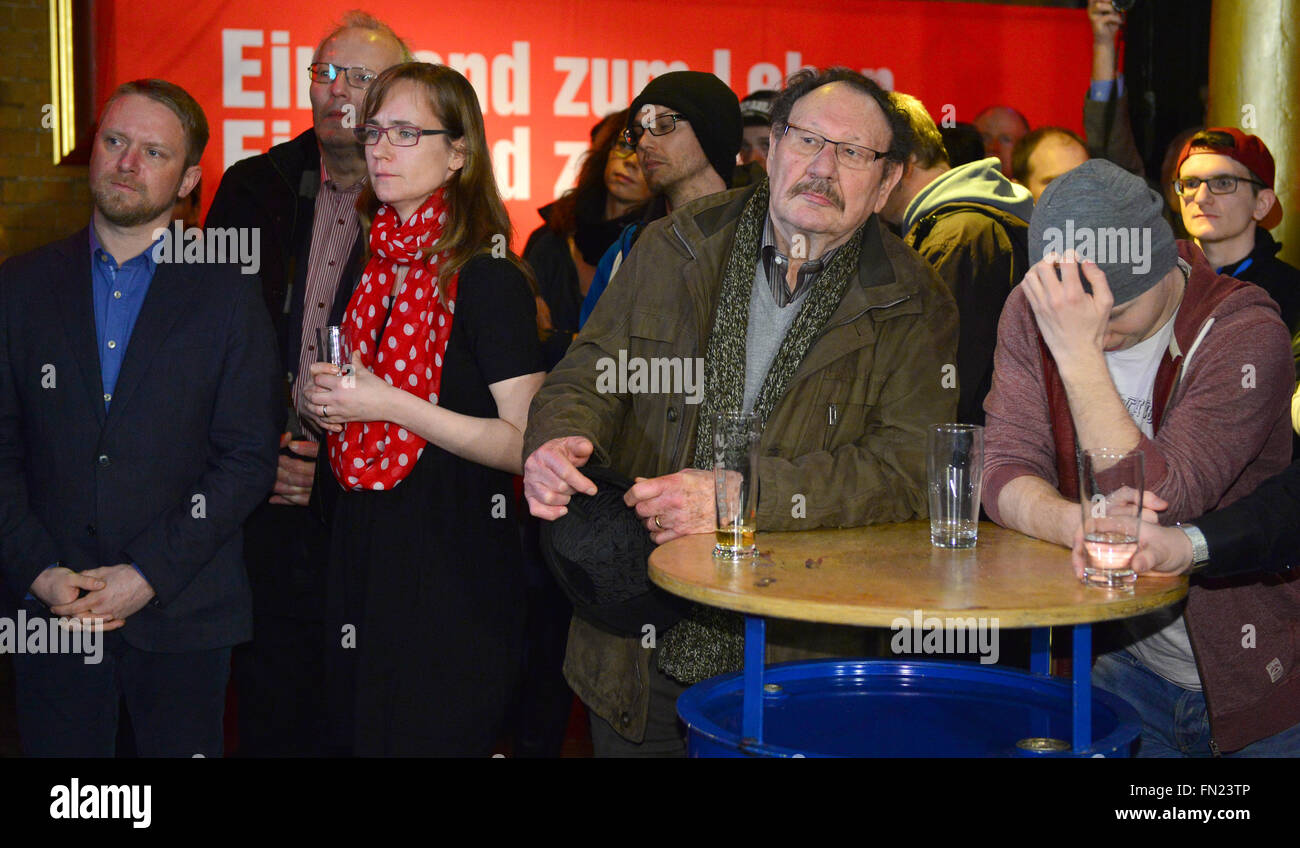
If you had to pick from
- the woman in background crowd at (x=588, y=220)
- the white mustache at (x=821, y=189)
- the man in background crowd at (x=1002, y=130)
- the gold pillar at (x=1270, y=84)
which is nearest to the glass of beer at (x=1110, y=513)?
the white mustache at (x=821, y=189)

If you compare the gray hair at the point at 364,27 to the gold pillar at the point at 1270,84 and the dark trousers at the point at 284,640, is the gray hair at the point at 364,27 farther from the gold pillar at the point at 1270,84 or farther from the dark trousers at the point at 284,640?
the gold pillar at the point at 1270,84

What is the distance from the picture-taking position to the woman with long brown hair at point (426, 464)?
8.70 feet

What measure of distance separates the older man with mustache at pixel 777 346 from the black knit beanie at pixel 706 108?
72cm

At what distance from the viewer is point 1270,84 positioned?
15.6ft

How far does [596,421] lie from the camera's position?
252 cm

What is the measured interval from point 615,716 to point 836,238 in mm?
1069

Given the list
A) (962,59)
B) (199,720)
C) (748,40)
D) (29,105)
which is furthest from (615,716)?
(29,105)

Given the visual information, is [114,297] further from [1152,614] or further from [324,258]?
[1152,614]

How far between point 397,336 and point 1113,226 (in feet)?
4.70

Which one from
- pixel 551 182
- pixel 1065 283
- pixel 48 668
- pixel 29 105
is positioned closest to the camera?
pixel 1065 283

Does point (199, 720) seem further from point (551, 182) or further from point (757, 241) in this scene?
point (551, 182)

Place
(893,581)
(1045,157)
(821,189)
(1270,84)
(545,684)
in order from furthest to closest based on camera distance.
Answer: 1. (1270,84)
2. (1045,157)
3. (545,684)
4. (821,189)
5. (893,581)

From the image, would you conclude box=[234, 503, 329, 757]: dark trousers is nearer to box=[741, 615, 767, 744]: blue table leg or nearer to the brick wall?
box=[741, 615, 767, 744]: blue table leg

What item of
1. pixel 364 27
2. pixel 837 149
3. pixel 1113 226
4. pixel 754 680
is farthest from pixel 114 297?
pixel 1113 226
